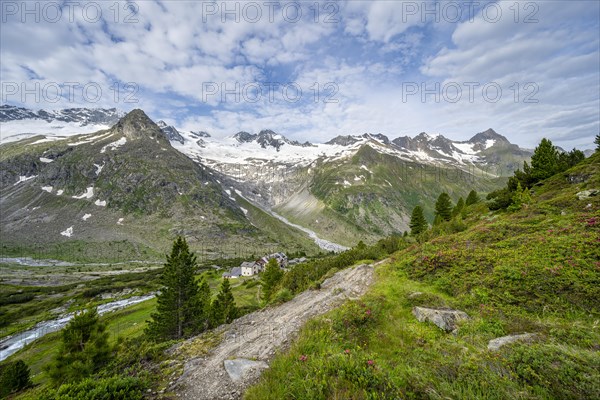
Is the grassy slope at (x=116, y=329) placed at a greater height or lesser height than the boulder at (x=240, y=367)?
lesser

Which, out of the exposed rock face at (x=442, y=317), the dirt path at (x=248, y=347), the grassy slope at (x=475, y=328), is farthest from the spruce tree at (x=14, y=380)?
the exposed rock face at (x=442, y=317)

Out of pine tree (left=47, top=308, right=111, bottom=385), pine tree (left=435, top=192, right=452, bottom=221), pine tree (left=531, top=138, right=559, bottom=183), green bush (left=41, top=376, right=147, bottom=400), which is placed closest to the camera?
green bush (left=41, top=376, right=147, bottom=400)

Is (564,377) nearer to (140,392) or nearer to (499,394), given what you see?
(499,394)

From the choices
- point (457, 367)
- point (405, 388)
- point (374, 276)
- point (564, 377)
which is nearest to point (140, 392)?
point (405, 388)

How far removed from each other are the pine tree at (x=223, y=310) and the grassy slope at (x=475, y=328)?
2613 cm

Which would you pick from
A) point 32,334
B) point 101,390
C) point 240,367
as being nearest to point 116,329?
point 32,334

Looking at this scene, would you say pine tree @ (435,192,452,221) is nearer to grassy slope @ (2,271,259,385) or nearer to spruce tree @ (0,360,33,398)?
grassy slope @ (2,271,259,385)

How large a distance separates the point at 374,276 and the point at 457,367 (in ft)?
51.2

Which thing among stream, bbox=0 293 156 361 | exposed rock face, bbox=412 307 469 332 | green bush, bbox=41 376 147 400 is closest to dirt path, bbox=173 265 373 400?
green bush, bbox=41 376 147 400

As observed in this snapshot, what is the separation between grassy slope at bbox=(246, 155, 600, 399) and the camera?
586 centimetres

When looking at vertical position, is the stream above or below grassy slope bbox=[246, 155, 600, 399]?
below

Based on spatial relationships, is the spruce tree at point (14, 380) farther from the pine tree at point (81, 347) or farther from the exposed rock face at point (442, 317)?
the exposed rock face at point (442, 317)

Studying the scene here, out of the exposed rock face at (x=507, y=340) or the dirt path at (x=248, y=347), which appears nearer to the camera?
the exposed rock face at (x=507, y=340)

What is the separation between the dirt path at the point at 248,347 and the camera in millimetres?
9008
